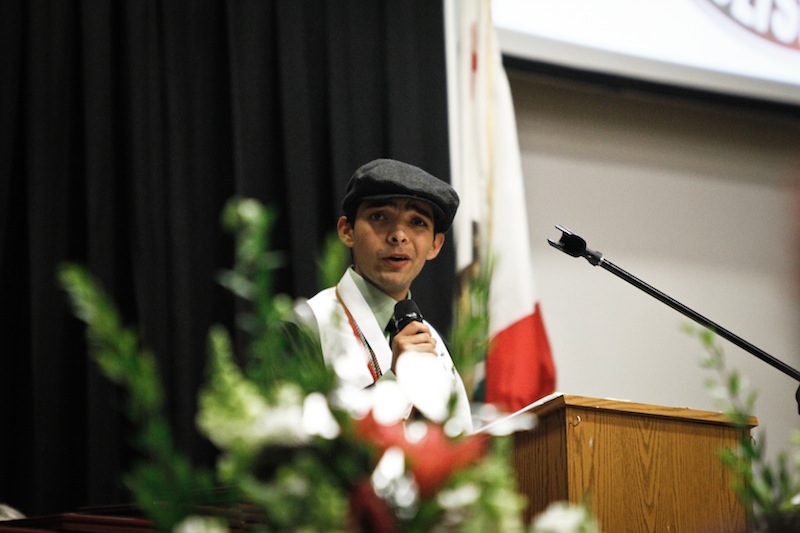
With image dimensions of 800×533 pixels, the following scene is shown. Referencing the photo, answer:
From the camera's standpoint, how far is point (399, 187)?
2250mm

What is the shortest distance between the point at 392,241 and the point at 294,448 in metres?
1.49

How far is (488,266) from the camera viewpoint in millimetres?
802

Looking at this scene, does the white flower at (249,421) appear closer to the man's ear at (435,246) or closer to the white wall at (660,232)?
the man's ear at (435,246)

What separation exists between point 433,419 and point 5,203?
7.91 ft

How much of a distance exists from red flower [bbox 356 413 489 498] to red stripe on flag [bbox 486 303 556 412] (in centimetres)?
285

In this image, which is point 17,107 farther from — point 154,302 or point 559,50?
point 559,50

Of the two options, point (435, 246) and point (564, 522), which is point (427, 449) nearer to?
point (564, 522)

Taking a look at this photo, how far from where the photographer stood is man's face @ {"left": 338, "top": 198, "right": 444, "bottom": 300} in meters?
2.24

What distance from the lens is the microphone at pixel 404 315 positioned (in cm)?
171

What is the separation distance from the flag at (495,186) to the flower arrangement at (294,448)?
2898 millimetres

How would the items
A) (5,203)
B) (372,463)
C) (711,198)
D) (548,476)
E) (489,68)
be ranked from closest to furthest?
(372,463) → (548,476) → (5,203) → (489,68) → (711,198)

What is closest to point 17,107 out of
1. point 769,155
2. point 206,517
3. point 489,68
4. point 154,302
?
point 154,302

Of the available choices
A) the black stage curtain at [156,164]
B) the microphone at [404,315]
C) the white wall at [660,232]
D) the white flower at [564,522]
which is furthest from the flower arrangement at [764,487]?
the white wall at [660,232]

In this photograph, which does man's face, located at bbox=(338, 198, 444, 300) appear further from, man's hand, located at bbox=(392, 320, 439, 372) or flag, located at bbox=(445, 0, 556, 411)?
flag, located at bbox=(445, 0, 556, 411)
